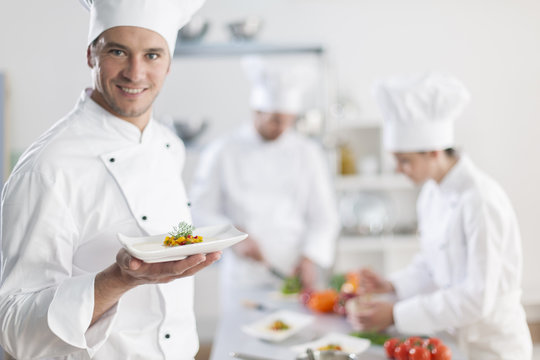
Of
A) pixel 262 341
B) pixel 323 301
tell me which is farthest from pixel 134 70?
pixel 323 301

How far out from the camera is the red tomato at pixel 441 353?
1.47 m

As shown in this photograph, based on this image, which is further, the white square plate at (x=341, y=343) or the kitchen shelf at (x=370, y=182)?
the kitchen shelf at (x=370, y=182)

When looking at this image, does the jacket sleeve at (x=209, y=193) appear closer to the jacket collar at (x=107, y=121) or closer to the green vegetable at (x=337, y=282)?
the green vegetable at (x=337, y=282)

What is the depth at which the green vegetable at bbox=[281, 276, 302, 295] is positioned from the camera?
2.31 m

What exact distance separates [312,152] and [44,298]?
83.0 inches

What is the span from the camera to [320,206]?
2.92 meters

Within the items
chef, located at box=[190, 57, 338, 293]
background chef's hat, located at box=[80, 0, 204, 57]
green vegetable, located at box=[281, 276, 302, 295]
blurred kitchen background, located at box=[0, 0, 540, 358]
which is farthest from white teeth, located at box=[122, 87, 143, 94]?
blurred kitchen background, located at box=[0, 0, 540, 358]

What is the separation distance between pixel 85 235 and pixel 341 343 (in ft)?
2.93

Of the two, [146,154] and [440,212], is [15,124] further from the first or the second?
[440,212]

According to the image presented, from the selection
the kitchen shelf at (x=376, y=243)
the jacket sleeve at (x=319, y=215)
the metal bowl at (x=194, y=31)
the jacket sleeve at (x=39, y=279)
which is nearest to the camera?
the jacket sleeve at (x=39, y=279)

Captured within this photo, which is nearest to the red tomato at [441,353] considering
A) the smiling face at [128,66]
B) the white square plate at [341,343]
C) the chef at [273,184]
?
the white square plate at [341,343]

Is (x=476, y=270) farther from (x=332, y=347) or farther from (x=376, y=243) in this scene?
(x=376, y=243)

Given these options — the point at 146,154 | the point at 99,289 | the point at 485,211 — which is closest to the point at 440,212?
the point at 485,211

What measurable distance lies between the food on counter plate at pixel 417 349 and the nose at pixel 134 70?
1.02 meters
